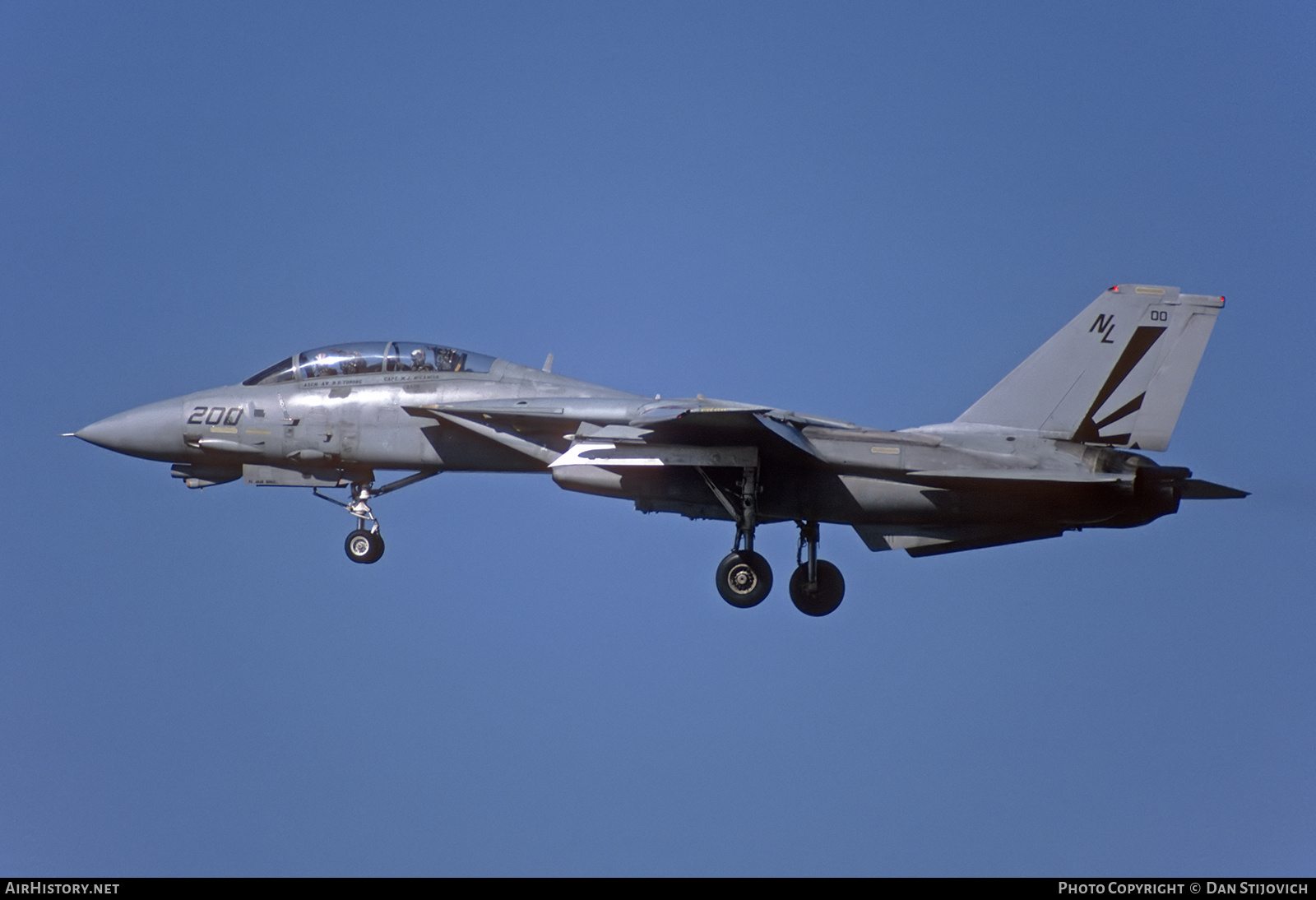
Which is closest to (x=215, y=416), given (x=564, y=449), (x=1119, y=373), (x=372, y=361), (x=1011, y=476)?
(x=372, y=361)

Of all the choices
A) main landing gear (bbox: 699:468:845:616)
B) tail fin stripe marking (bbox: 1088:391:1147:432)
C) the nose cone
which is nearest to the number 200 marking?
the nose cone

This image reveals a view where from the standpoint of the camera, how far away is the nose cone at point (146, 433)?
72.0 ft

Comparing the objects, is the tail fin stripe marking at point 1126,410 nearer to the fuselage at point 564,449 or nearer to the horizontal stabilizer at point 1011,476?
the fuselage at point 564,449

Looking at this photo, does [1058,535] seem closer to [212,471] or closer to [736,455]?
[736,455]

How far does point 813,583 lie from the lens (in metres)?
21.1

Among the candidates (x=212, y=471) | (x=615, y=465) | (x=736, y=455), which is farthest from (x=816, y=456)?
(x=212, y=471)

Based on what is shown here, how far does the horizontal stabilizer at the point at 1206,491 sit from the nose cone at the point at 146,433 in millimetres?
12346

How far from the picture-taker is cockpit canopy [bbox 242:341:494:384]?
70.9 ft

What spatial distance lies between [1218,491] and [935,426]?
332cm

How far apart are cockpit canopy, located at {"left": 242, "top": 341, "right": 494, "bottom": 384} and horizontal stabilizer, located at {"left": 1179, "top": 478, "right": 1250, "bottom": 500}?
8.54m

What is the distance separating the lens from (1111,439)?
20.0 m

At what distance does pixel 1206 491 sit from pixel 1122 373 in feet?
5.46
